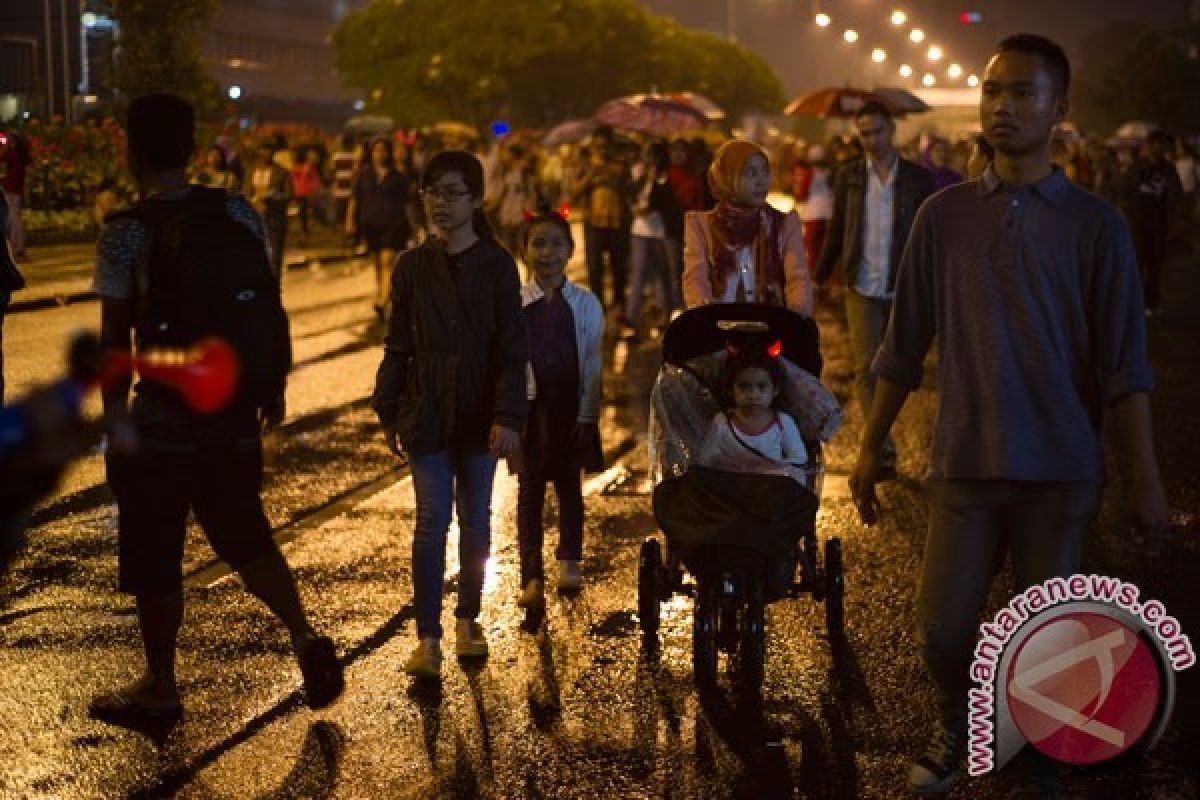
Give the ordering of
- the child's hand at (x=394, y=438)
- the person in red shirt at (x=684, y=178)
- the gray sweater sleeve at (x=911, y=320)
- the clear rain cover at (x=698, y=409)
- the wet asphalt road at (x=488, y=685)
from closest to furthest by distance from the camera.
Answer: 1. the gray sweater sleeve at (x=911, y=320)
2. the wet asphalt road at (x=488, y=685)
3. the child's hand at (x=394, y=438)
4. the clear rain cover at (x=698, y=409)
5. the person in red shirt at (x=684, y=178)

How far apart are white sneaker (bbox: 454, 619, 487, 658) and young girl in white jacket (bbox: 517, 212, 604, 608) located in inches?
24.0

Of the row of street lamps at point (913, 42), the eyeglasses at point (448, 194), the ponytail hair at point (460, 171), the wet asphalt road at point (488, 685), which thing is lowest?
the wet asphalt road at point (488, 685)

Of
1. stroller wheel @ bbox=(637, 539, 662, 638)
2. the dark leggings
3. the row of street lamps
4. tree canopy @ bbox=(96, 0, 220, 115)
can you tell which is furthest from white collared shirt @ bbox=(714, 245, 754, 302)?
the row of street lamps

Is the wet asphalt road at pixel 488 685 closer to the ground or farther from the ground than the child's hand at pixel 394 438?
closer to the ground

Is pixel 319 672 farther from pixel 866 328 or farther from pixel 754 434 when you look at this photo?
pixel 866 328

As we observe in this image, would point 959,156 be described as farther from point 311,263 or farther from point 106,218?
point 106,218

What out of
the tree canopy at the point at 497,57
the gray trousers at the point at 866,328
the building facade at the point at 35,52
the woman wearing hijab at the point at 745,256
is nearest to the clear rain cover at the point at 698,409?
the woman wearing hijab at the point at 745,256

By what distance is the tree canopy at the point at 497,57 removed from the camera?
87938mm

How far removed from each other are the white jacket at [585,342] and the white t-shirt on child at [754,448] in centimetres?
103

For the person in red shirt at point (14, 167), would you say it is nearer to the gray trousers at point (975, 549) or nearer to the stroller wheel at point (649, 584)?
the stroller wheel at point (649, 584)

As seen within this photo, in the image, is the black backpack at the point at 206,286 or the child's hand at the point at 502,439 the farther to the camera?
the child's hand at the point at 502,439

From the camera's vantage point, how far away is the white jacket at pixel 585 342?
732 cm

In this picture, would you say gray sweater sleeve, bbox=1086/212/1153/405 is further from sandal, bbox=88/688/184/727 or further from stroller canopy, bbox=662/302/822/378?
sandal, bbox=88/688/184/727

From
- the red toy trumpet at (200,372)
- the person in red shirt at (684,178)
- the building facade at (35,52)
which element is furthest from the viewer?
the building facade at (35,52)
